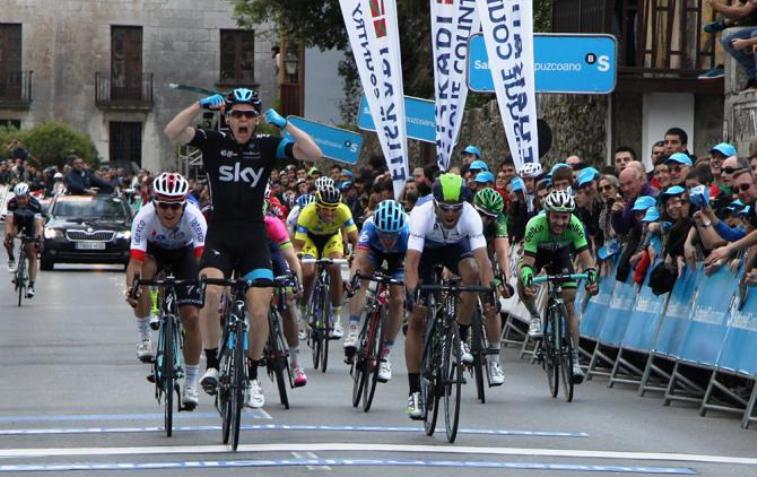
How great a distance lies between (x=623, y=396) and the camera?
1592cm

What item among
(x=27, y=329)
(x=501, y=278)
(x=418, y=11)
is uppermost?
(x=418, y=11)

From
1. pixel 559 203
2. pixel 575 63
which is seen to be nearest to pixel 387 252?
pixel 559 203

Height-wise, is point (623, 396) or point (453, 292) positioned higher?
point (453, 292)

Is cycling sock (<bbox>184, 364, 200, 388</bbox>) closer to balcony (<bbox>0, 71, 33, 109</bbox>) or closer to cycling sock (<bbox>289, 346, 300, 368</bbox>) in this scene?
cycling sock (<bbox>289, 346, 300, 368</bbox>)

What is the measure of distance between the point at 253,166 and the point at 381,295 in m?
2.31

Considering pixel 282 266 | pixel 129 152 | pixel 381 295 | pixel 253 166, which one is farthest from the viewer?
pixel 129 152

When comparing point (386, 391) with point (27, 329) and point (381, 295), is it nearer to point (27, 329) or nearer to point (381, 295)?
point (381, 295)

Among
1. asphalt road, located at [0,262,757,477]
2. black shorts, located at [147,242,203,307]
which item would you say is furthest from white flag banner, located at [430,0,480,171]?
black shorts, located at [147,242,203,307]

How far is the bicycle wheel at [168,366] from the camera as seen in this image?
1237cm

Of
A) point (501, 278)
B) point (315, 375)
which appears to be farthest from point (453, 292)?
point (315, 375)

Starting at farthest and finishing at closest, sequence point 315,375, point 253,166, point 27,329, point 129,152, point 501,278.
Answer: point 129,152
point 27,329
point 315,375
point 501,278
point 253,166

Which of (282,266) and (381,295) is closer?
(381,295)

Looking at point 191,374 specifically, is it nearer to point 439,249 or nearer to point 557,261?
point 439,249

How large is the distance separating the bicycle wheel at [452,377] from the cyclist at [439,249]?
1.24ft
